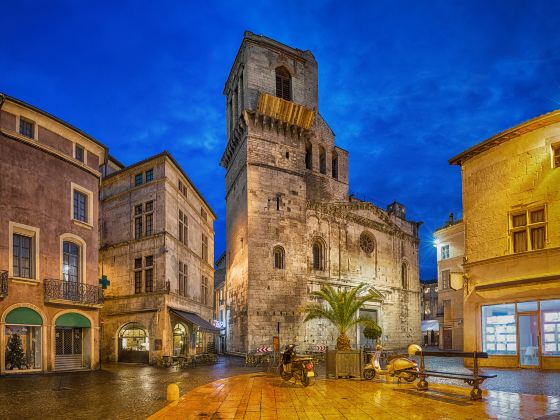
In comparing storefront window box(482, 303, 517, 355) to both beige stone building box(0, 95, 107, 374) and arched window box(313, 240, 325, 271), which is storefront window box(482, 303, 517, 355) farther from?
arched window box(313, 240, 325, 271)

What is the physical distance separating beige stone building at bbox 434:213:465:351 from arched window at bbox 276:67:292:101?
1888 cm

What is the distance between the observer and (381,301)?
40.1m

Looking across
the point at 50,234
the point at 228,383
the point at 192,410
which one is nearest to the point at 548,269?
the point at 228,383

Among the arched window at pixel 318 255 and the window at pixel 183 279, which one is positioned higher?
the arched window at pixel 318 255

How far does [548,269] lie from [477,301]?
3.32 meters

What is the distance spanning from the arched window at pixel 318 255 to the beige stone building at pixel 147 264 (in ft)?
32.6

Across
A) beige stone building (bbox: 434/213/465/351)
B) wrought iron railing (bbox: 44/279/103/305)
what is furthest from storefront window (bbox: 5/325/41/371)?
beige stone building (bbox: 434/213/465/351)

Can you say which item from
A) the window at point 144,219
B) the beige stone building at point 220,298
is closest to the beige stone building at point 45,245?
the window at point 144,219

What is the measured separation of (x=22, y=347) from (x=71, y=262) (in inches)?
166

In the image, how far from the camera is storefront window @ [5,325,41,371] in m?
18.3

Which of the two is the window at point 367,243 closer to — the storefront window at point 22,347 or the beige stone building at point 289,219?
the beige stone building at point 289,219

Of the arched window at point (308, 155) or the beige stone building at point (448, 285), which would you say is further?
the beige stone building at point (448, 285)

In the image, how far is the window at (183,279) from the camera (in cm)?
2903

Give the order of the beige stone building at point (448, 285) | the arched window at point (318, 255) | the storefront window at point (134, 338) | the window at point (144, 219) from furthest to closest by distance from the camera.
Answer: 1. the beige stone building at point (448, 285)
2. the arched window at point (318, 255)
3. the window at point (144, 219)
4. the storefront window at point (134, 338)
